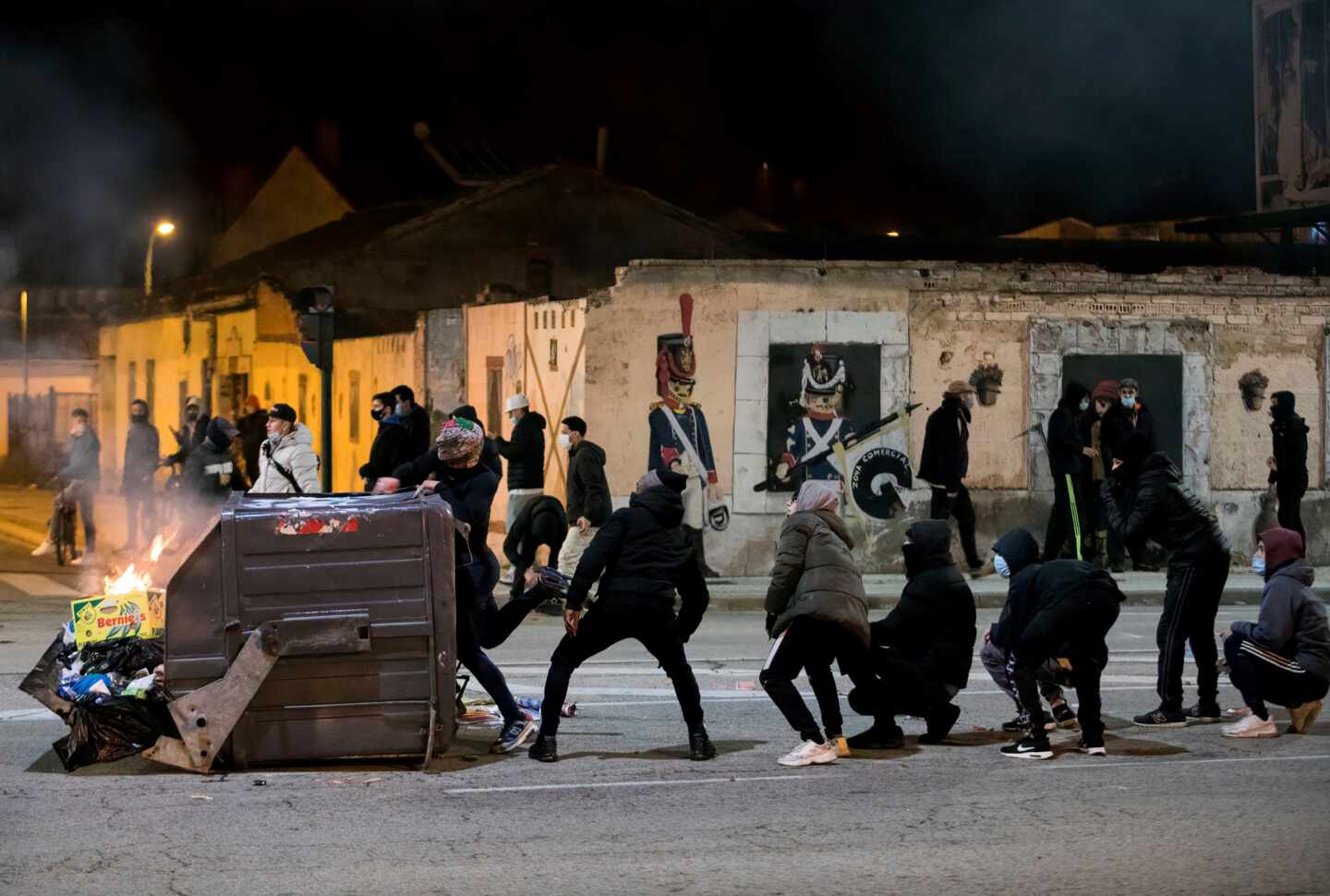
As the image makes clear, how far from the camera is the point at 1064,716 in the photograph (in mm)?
9836

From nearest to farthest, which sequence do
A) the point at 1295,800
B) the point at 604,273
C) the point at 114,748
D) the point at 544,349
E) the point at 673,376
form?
1. the point at 1295,800
2. the point at 114,748
3. the point at 673,376
4. the point at 544,349
5. the point at 604,273

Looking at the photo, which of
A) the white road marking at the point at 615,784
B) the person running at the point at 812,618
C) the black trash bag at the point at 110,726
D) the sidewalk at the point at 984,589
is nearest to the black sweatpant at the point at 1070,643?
the person running at the point at 812,618

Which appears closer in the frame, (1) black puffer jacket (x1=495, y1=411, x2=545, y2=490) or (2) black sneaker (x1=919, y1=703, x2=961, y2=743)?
(2) black sneaker (x1=919, y1=703, x2=961, y2=743)

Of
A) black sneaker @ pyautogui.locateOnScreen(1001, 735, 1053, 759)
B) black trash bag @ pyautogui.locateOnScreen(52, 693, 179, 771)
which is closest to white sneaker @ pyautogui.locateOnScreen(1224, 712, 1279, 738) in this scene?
black sneaker @ pyautogui.locateOnScreen(1001, 735, 1053, 759)

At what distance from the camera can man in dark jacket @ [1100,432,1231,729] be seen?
9945 mm

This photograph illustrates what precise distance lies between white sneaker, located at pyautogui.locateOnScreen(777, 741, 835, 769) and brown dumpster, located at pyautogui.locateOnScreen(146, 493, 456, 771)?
66.3 inches

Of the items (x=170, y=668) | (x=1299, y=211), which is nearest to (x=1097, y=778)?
(x=170, y=668)

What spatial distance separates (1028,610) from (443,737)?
2.99 metres

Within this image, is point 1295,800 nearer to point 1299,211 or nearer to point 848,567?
point 848,567

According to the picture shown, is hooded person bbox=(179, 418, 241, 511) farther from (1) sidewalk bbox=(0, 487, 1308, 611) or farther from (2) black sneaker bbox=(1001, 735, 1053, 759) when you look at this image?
(2) black sneaker bbox=(1001, 735, 1053, 759)

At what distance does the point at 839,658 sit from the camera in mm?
9141

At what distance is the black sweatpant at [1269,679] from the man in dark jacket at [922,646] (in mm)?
1542

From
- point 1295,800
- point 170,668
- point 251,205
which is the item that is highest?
point 251,205

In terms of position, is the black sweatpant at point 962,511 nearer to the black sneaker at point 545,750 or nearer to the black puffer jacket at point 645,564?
the black puffer jacket at point 645,564
